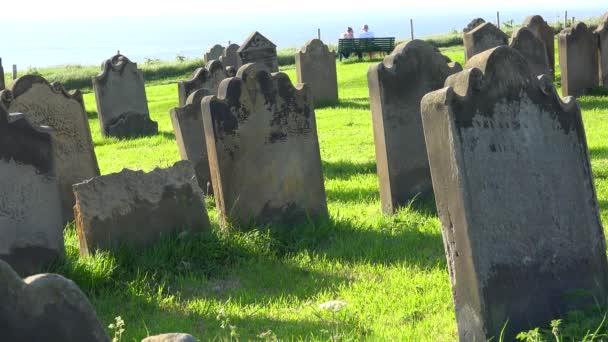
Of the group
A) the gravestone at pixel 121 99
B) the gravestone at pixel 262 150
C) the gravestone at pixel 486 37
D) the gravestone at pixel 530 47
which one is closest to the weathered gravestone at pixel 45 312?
the gravestone at pixel 262 150

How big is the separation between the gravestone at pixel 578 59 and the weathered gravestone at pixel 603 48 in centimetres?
14

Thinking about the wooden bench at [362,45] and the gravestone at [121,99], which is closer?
the gravestone at [121,99]

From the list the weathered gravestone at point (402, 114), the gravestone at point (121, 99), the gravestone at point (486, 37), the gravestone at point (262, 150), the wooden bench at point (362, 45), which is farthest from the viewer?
the wooden bench at point (362, 45)

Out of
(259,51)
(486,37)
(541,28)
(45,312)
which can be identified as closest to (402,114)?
(45,312)

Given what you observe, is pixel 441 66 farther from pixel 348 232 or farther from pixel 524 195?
pixel 524 195

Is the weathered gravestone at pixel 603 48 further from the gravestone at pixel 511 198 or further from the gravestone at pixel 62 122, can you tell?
the gravestone at pixel 511 198

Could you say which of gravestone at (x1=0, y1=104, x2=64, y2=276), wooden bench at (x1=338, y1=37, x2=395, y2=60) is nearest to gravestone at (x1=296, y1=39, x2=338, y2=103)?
Answer: gravestone at (x1=0, y1=104, x2=64, y2=276)

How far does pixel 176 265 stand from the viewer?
6934mm

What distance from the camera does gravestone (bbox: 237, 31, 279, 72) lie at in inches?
680

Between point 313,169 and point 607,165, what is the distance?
3928 mm

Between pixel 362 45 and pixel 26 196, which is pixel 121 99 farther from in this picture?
pixel 362 45

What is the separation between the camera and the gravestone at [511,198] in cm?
478

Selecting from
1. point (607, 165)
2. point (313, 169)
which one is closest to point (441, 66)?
point (313, 169)

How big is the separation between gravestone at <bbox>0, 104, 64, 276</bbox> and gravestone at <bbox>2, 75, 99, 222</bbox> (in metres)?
2.06
